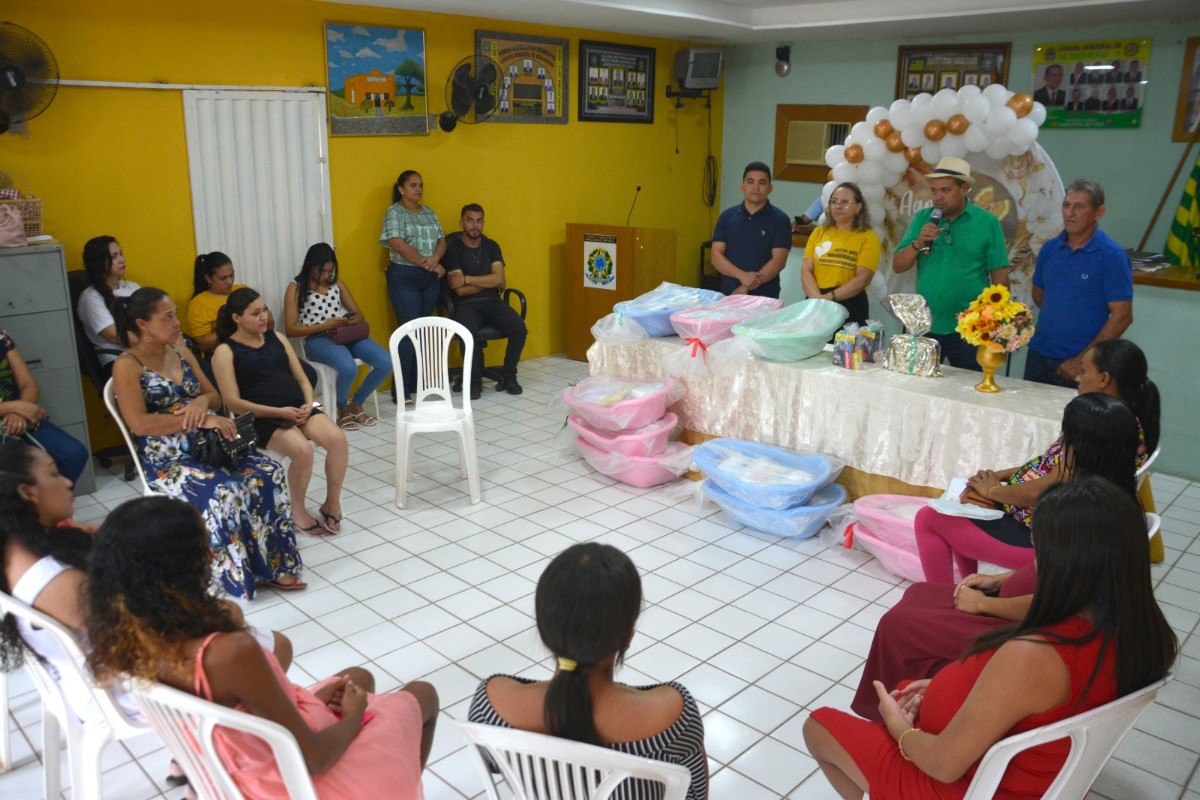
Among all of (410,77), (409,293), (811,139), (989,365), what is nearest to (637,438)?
(989,365)

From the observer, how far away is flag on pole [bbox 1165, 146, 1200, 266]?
5.89m

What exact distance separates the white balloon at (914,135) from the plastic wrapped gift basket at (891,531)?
2413mm

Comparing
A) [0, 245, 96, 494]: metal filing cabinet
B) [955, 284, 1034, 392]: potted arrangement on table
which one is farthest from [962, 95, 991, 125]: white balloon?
[0, 245, 96, 494]: metal filing cabinet

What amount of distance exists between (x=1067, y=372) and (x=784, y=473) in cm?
126

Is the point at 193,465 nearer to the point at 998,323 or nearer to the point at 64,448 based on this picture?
the point at 64,448

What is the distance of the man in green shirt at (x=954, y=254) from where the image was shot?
4445 mm

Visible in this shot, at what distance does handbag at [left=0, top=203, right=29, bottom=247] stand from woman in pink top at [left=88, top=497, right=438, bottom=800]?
10.5 ft

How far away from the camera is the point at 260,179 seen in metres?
5.64

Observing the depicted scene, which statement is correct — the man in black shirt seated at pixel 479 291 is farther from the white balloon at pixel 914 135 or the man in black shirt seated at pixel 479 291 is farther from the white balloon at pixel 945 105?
the white balloon at pixel 945 105

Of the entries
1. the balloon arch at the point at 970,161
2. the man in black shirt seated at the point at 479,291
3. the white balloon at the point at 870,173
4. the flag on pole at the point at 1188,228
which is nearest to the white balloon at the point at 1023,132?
the balloon arch at the point at 970,161

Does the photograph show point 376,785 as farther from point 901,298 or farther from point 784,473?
point 901,298

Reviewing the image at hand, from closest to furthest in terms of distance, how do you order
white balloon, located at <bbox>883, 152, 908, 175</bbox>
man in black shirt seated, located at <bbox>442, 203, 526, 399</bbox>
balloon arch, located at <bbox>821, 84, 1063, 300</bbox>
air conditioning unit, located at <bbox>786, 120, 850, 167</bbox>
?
balloon arch, located at <bbox>821, 84, 1063, 300</bbox> < white balloon, located at <bbox>883, 152, 908, 175</bbox> < man in black shirt seated, located at <bbox>442, 203, 526, 399</bbox> < air conditioning unit, located at <bbox>786, 120, 850, 167</bbox>

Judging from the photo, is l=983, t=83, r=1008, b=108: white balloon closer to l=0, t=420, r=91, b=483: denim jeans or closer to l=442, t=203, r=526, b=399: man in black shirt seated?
l=442, t=203, r=526, b=399: man in black shirt seated

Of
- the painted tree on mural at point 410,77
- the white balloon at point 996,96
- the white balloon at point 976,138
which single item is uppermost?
the painted tree on mural at point 410,77
